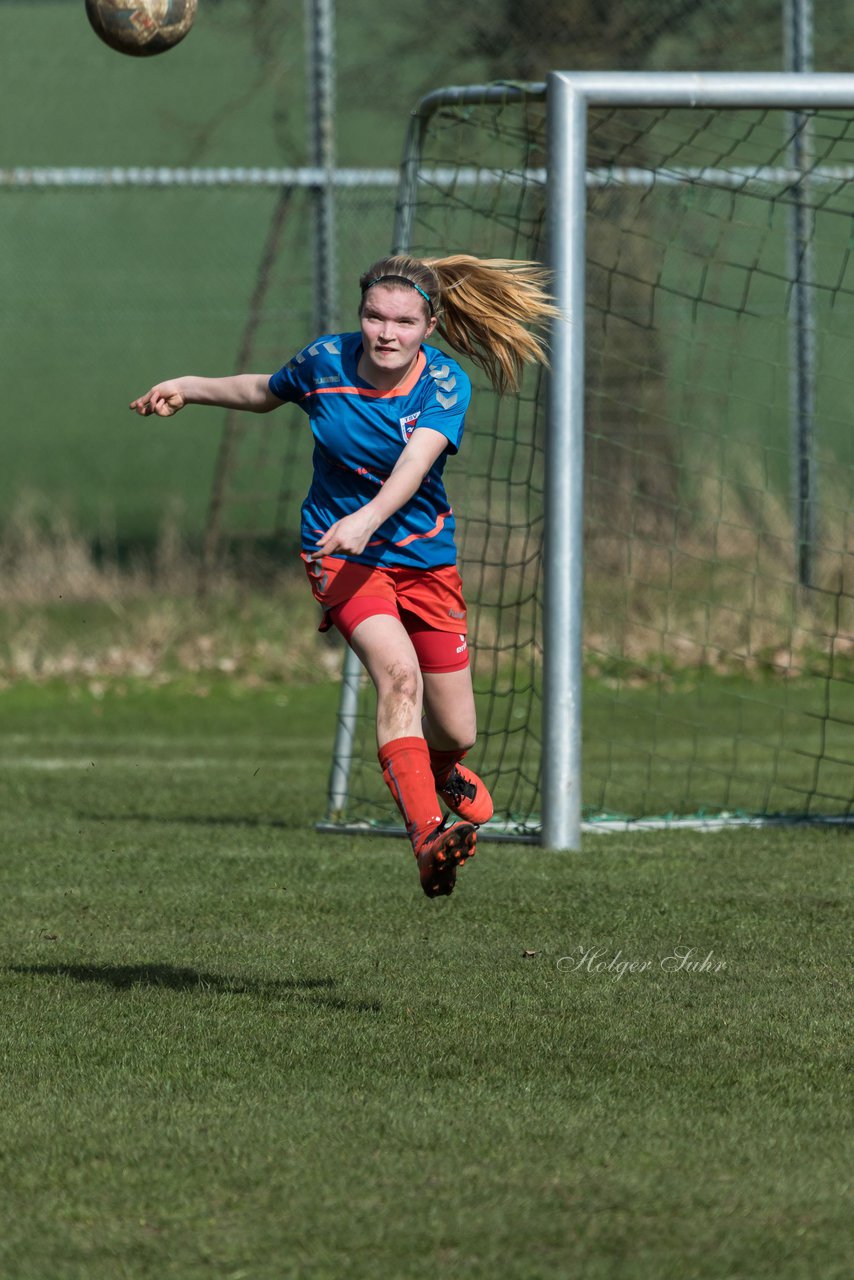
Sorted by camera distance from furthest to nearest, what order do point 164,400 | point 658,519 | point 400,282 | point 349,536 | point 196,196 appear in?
point 196,196, point 658,519, point 164,400, point 400,282, point 349,536

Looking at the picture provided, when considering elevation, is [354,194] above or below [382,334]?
above

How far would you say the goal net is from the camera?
28.4 ft

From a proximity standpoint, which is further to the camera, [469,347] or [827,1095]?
[469,347]

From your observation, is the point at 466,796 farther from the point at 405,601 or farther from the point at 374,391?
the point at 374,391

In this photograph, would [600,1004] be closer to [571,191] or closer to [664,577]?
[571,191]

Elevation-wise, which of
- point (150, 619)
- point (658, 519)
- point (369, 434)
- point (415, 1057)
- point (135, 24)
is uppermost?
point (135, 24)

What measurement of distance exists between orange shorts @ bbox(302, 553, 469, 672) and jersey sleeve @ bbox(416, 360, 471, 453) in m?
0.40

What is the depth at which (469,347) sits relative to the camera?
5.78m

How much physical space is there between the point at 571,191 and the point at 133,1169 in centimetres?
487

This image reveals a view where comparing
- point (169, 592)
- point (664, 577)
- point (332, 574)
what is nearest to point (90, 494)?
point (169, 592)

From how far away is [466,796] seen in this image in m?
5.54

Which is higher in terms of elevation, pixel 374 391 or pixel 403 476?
pixel 374 391

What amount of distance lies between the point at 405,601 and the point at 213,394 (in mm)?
847

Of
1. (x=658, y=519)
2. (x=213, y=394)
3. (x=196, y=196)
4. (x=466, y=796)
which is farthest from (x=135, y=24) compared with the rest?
(x=196, y=196)
